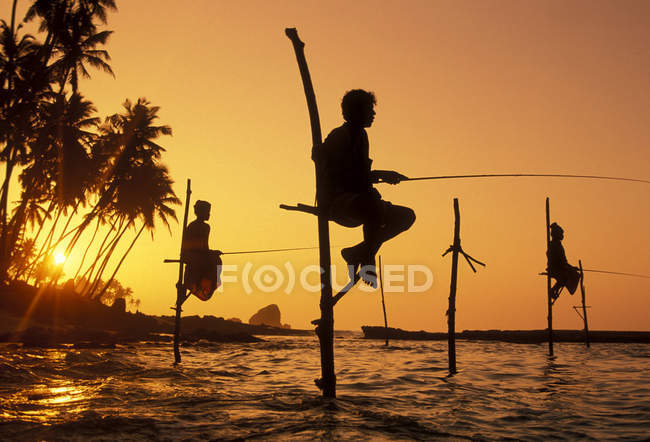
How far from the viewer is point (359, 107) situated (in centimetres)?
547

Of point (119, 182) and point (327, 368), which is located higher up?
point (119, 182)

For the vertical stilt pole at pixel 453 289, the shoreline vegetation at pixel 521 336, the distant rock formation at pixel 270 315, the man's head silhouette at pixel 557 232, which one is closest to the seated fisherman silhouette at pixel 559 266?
the man's head silhouette at pixel 557 232

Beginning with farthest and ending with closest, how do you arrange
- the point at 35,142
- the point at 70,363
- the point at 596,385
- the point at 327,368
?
the point at 35,142 < the point at 70,363 < the point at 596,385 < the point at 327,368

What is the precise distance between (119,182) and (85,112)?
4.96m

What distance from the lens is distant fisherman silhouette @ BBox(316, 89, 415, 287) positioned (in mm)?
5371

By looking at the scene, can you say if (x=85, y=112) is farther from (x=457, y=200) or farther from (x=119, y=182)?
(x=457, y=200)

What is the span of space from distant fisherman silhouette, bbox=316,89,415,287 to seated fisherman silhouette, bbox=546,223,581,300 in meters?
15.6

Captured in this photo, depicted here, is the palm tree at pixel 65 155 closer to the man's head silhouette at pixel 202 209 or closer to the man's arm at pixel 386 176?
the man's head silhouette at pixel 202 209

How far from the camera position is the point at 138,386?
820 cm

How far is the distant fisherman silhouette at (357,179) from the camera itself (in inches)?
211

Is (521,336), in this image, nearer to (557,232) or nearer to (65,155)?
(557,232)

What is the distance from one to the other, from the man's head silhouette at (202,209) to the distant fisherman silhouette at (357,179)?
7961 mm

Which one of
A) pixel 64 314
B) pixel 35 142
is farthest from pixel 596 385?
pixel 35 142

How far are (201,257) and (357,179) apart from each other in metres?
8.34
